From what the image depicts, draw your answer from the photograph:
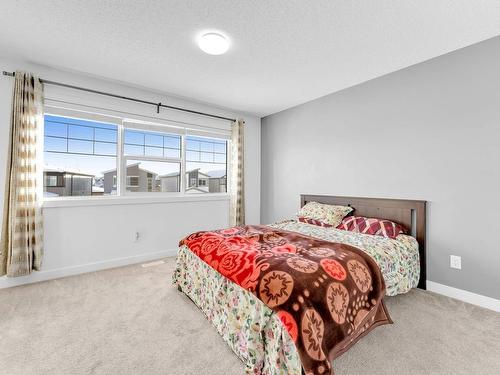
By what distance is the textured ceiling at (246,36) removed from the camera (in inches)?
71.4

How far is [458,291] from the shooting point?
2.35 meters

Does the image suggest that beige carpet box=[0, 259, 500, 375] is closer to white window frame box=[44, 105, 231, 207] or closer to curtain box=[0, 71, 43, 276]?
curtain box=[0, 71, 43, 276]

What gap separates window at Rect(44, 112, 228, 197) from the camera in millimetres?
2973

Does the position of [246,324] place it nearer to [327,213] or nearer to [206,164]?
[327,213]

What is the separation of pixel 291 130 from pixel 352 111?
1099mm


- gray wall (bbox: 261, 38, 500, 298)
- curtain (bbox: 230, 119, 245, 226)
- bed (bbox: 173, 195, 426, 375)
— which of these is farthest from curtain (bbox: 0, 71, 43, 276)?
gray wall (bbox: 261, 38, 500, 298)

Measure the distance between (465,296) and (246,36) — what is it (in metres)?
3.10

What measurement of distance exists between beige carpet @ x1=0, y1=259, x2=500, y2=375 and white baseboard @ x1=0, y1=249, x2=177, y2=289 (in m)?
0.17

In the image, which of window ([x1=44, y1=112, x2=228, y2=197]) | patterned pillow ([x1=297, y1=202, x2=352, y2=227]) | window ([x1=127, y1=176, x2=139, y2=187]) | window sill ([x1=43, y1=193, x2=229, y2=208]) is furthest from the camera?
window ([x1=127, y1=176, x2=139, y2=187])

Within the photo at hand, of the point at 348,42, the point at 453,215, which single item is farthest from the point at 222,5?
the point at 453,215

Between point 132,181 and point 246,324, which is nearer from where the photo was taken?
point 246,324

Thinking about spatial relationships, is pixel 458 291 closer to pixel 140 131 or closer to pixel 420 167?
pixel 420 167

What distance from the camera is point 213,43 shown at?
220 centimetres

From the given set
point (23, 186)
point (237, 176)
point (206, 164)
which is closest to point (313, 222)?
point (237, 176)
